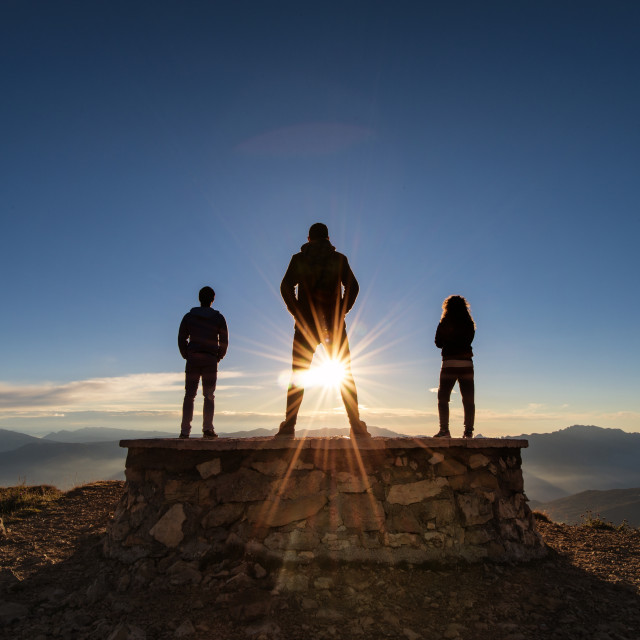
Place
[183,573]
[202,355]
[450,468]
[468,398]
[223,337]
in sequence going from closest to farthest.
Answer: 1. [183,573]
2. [450,468]
3. [468,398]
4. [202,355]
5. [223,337]

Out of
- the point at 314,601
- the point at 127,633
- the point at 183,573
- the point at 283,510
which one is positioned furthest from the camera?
the point at 283,510

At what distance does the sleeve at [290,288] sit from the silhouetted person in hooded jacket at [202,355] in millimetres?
1478

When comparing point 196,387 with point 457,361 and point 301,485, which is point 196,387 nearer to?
point 301,485

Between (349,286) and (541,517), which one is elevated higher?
(349,286)

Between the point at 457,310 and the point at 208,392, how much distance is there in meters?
3.81

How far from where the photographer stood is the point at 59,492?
10.6m

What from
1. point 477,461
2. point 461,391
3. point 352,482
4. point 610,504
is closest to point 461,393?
point 461,391

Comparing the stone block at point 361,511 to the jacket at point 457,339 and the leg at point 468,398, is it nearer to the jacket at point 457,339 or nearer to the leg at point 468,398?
the leg at point 468,398

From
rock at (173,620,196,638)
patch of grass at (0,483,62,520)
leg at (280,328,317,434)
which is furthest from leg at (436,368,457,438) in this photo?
patch of grass at (0,483,62,520)

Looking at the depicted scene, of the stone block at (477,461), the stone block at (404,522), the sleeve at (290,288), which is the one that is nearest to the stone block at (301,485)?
the stone block at (404,522)

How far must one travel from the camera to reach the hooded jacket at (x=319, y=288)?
5316 mm

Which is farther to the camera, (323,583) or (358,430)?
(358,430)

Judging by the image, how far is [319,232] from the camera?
561 centimetres

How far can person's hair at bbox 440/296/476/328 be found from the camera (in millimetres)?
6148
